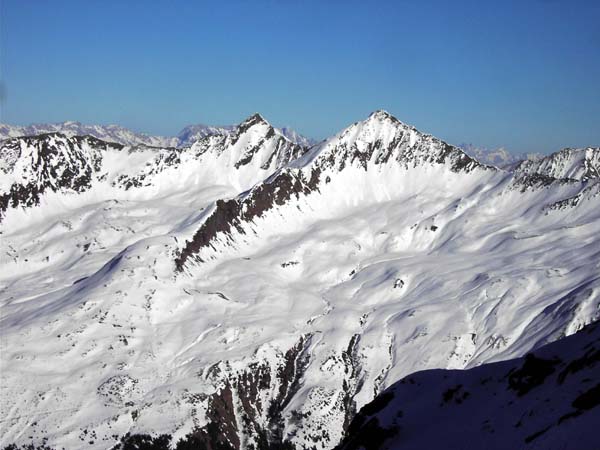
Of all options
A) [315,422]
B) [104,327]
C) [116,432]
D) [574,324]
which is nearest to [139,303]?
[104,327]

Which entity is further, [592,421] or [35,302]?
[35,302]

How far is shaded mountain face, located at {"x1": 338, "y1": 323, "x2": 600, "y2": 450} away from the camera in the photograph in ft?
161

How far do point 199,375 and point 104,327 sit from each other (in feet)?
102

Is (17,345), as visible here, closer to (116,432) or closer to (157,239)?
(116,432)

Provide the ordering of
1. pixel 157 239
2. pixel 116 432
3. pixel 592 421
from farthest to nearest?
pixel 157 239
pixel 116 432
pixel 592 421

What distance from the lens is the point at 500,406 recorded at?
65.0m

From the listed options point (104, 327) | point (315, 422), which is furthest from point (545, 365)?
point (104, 327)

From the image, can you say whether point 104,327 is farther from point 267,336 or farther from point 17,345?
point 267,336

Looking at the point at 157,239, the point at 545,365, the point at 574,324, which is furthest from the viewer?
the point at 157,239

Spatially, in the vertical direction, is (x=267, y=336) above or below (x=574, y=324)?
above

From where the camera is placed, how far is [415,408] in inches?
2990

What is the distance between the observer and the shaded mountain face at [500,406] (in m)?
49.0

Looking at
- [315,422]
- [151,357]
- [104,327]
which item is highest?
[104,327]

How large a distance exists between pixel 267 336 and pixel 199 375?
84.0 feet
